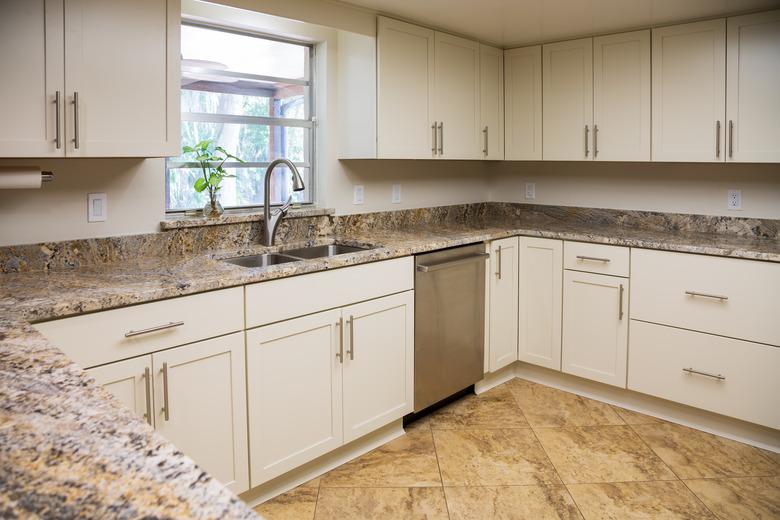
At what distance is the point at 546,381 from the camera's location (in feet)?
12.4

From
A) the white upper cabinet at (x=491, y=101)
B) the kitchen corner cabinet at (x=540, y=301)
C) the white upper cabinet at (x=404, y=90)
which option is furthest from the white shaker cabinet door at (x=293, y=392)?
the white upper cabinet at (x=491, y=101)

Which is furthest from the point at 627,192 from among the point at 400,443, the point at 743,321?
the point at 400,443

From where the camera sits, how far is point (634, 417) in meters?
3.31

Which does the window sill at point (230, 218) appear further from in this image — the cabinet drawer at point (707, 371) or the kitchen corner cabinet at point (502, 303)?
the cabinet drawer at point (707, 371)

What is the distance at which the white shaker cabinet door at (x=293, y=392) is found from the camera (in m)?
2.35

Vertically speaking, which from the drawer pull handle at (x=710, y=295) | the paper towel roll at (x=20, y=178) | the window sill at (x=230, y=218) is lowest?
the drawer pull handle at (x=710, y=295)

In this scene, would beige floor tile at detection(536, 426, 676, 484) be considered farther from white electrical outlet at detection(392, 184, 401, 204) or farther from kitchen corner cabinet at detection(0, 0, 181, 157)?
kitchen corner cabinet at detection(0, 0, 181, 157)

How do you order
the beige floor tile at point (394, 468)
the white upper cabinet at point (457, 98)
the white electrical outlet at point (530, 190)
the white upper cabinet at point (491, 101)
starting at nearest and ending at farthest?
1. the beige floor tile at point (394, 468)
2. the white upper cabinet at point (457, 98)
3. the white upper cabinet at point (491, 101)
4. the white electrical outlet at point (530, 190)

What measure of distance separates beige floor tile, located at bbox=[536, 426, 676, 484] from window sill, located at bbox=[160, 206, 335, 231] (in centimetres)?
161

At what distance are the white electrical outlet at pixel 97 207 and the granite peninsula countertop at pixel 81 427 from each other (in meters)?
0.23

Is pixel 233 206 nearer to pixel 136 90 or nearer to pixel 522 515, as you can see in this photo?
pixel 136 90

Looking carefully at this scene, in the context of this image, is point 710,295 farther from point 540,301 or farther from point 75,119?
point 75,119

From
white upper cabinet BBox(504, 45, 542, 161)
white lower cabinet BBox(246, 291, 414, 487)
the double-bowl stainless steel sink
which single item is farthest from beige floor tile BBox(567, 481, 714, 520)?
white upper cabinet BBox(504, 45, 542, 161)

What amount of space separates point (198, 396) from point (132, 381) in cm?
25
